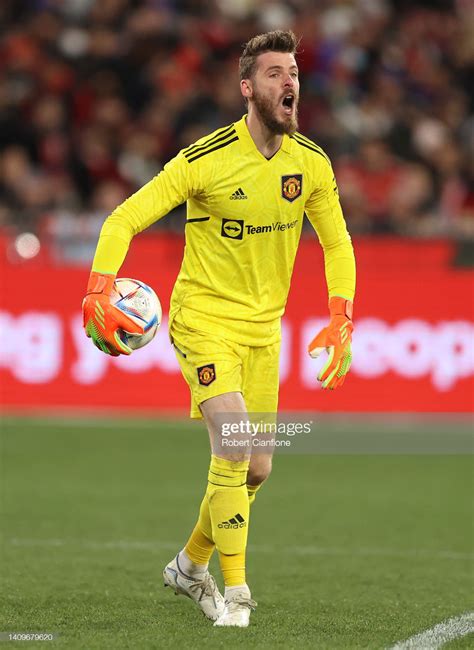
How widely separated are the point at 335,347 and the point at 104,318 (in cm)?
106

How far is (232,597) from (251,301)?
127cm

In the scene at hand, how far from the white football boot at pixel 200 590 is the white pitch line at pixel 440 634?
2.97ft

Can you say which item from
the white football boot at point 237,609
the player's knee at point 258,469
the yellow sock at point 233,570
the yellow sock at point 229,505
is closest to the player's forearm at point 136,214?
the yellow sock at point 229,505

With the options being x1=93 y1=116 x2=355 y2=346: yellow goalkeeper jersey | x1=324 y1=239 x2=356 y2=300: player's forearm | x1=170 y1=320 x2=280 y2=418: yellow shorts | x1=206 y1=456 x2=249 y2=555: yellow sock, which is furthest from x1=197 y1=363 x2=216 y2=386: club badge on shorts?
x1=324 y1=239 x2=356 y2=300: player's forearm

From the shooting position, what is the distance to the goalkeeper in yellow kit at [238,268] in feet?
18.7

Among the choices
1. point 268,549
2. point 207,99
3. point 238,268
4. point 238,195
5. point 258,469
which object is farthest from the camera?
point 207,99

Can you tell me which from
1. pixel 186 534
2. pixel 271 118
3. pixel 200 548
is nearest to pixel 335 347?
pixel 271 118

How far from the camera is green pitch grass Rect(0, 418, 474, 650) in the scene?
5672 millimetres

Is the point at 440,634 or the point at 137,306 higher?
the point at 137,306

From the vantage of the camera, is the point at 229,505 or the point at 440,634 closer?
the point at 440,634

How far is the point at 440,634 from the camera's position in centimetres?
550

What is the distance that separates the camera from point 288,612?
6020 millimetres

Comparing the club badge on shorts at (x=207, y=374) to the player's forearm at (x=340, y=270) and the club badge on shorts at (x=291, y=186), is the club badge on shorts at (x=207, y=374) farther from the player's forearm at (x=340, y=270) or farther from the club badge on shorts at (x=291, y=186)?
the club badge on shorts at (x=291, y=186)

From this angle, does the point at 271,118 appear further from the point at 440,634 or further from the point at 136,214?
the point at 440,634
